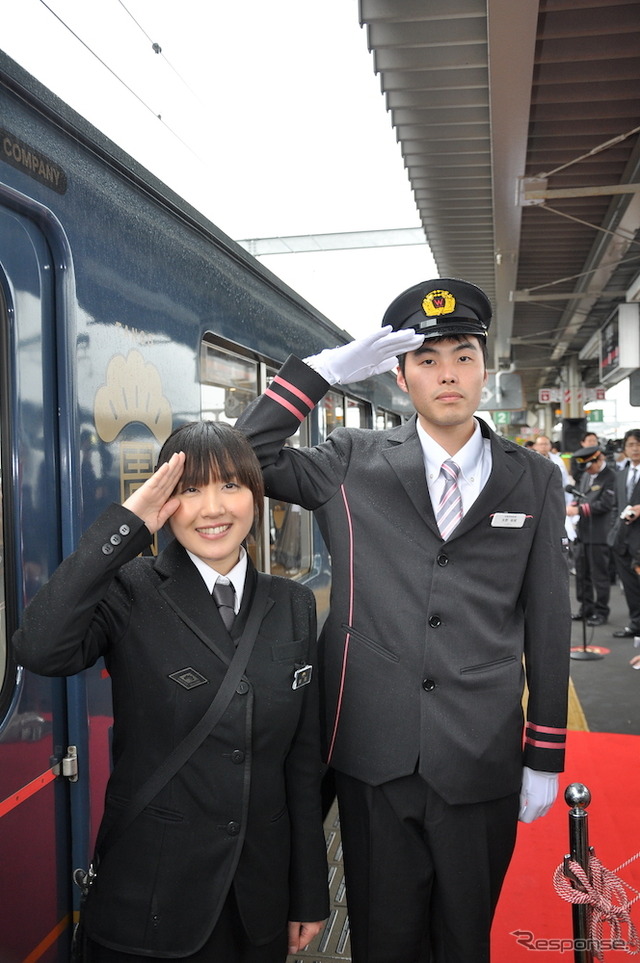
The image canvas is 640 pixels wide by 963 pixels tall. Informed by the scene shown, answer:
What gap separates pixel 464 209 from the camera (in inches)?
261

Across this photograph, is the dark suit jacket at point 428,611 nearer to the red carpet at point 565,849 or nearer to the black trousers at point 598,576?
the red carpet at point 565,849

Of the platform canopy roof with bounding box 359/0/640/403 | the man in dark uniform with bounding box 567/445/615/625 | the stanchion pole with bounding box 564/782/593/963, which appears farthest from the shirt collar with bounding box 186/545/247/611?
the man in dark uniform with bounding box 567/445/615/625

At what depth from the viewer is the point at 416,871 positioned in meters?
1.83

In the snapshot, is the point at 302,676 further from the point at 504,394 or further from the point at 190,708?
the point at 504,394

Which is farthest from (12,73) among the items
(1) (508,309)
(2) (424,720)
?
(1) (508,309)

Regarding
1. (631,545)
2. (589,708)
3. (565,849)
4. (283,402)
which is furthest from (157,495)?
(631,545)

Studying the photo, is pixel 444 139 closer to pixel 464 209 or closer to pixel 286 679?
pixel 464 209

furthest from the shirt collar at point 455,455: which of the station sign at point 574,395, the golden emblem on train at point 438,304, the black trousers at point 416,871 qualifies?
the station sign at point 574,395

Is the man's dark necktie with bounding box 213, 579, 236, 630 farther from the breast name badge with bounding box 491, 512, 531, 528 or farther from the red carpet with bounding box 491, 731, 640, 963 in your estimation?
the red carpet with bounding box 491, 731, 640, 963

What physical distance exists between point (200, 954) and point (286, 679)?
1.65 feet

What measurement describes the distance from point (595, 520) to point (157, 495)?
7397 mm

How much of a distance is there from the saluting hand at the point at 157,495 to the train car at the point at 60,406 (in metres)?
0.38

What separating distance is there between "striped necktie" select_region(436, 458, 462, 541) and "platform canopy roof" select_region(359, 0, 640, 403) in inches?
79.3

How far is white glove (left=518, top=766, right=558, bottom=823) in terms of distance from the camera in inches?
77.1
